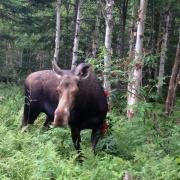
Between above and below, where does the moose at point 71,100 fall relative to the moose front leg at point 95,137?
above

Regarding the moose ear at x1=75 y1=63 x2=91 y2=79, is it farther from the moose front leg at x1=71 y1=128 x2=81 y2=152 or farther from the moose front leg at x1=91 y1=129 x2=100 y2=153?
the moose front leg at x1=91 y1=129 x2=100 y2=153

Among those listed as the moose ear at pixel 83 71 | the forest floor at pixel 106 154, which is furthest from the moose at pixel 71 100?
the forest floor at pixel 106 154

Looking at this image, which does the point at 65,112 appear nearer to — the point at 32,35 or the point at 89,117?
the point at 89,117

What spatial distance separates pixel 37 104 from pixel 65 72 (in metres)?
2.79

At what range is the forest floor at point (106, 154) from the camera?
6473mm

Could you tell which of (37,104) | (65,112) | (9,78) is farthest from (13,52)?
(65,112)

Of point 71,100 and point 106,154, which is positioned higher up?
point 71,100

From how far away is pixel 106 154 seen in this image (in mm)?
8016

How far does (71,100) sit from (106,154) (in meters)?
1.22

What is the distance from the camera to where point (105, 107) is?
9.40 metres

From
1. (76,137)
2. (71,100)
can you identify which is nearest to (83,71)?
(71,100)

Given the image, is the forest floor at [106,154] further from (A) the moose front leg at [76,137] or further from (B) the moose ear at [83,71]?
(B) the moose ear at [83,71]

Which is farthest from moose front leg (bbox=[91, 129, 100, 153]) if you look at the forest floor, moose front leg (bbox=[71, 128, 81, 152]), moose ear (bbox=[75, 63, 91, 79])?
moose ear (bbox=[75, 63, 91, 79])

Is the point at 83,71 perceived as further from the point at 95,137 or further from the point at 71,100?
the point at 95,137
